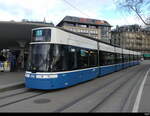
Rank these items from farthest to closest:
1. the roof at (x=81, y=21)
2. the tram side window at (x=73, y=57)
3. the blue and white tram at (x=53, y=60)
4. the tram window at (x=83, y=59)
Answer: the roof at (x=81, y=21)
the tram window at (x=83, y=59)
the tram side window at (x=73, y=57)
the blue and white tram at (x=53, y=60)

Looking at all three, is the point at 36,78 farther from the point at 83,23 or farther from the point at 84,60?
the point at 83,23

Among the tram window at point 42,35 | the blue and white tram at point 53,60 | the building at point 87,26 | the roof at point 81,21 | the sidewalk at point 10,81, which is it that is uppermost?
the roof at point 81,21

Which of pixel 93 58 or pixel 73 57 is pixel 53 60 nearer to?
pixel 73 57

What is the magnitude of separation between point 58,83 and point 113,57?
1284 centimetres

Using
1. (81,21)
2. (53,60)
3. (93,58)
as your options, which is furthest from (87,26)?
(53,60)

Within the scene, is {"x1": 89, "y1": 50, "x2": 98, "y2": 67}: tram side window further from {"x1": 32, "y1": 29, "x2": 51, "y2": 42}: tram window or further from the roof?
the roof

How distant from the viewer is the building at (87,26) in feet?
295

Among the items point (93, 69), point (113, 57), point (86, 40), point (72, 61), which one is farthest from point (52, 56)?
point (113, 57)

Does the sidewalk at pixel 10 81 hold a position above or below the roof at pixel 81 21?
below

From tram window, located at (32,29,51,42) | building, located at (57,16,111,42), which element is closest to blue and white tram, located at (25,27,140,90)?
tram window, located at (32,29,51,42)

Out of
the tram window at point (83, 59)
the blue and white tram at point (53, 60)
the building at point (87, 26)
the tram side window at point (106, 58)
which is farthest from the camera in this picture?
the building at point (87, 26)

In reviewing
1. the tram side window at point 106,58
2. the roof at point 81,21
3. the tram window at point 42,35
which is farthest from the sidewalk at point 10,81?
the roof at point 81,21

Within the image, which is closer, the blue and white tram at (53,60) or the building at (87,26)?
the blue and white tram at (53,60)

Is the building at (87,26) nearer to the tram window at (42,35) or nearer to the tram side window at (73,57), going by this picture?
the tram side window at (73,57)
